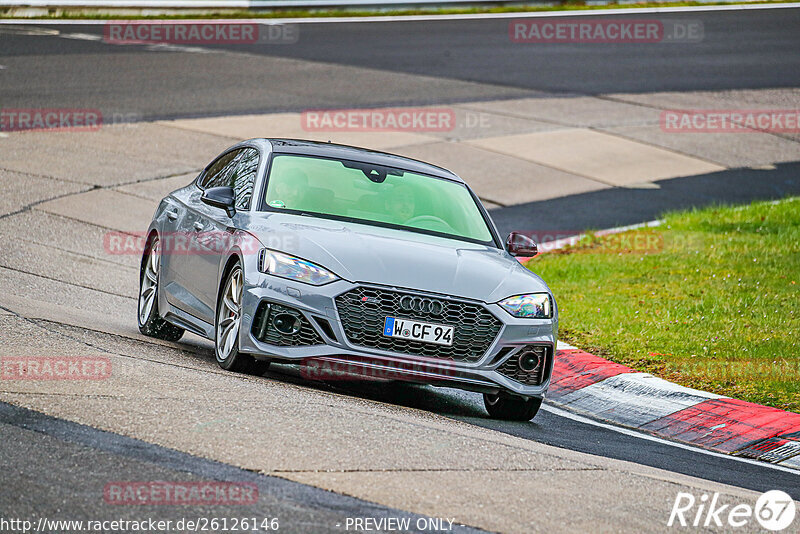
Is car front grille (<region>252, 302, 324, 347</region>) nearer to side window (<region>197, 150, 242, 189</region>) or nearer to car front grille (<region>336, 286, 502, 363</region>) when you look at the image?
car front grille (<region>336, 286, 502, 363</region>)

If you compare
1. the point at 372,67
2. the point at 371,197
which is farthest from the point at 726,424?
the point at 372,67

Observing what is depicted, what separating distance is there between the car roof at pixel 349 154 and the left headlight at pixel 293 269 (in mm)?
1539

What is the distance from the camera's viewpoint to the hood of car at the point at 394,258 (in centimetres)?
782

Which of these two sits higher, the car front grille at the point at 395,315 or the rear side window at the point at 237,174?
the rear side window at the point at 237,174

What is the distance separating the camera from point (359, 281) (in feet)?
25.4

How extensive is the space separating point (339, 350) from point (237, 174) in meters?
2.32

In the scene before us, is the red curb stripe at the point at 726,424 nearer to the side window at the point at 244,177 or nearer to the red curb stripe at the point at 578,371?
the red curb stripe at the point at 578,371

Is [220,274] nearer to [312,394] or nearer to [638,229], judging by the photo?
[312,394]

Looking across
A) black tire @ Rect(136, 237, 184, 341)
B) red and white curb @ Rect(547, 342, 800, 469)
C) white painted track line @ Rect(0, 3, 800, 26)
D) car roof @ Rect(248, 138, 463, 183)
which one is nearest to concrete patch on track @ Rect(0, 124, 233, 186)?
black tire @ Rect(136, 237, 184, 341)

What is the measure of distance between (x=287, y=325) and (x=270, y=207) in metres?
1.21

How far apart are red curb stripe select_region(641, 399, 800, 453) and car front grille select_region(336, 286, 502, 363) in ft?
5.63

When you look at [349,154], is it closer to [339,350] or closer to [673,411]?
[339,350]

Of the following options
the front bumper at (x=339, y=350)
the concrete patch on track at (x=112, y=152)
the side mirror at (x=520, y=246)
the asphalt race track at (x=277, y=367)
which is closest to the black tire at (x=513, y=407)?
the asphalt race track at (x=277, y=367)

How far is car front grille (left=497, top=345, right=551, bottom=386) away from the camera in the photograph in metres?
8.09
